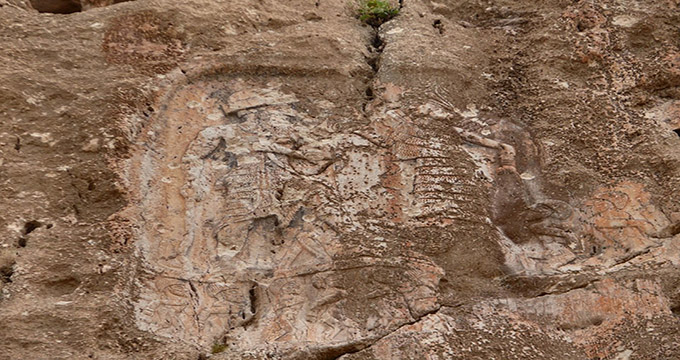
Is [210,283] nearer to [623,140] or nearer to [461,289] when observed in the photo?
[461,289]

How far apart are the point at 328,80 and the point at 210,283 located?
170cm

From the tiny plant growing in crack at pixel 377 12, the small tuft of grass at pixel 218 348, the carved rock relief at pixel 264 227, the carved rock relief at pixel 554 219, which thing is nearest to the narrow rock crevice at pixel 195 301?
the carved rock relief at pixel 264 227

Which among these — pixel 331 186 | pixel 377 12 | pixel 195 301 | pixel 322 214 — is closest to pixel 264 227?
pixel 322 214

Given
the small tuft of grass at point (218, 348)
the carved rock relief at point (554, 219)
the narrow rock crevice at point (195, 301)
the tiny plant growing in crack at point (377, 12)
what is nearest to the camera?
the small tuft of grass at point (218, 348)

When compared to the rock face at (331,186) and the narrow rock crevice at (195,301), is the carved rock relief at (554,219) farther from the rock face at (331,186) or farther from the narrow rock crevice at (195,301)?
the narrow rock crevice at (195,301)

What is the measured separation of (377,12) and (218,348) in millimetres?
3022

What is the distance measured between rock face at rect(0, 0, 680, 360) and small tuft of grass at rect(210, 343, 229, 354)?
3cm

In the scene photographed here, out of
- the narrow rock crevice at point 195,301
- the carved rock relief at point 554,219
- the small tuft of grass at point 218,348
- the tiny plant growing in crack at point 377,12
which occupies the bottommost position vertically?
the small tuft of grass at point 218,348

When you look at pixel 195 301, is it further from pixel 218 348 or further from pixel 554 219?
pixel 554 219

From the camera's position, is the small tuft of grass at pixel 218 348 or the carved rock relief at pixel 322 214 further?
the carved rock relief at pixel 322 214

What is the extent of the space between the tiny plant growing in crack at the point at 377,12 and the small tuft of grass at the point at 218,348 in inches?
114

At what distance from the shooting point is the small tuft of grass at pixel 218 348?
4133mm

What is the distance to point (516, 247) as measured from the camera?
4.68 meters

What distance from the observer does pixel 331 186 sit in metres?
4.80
